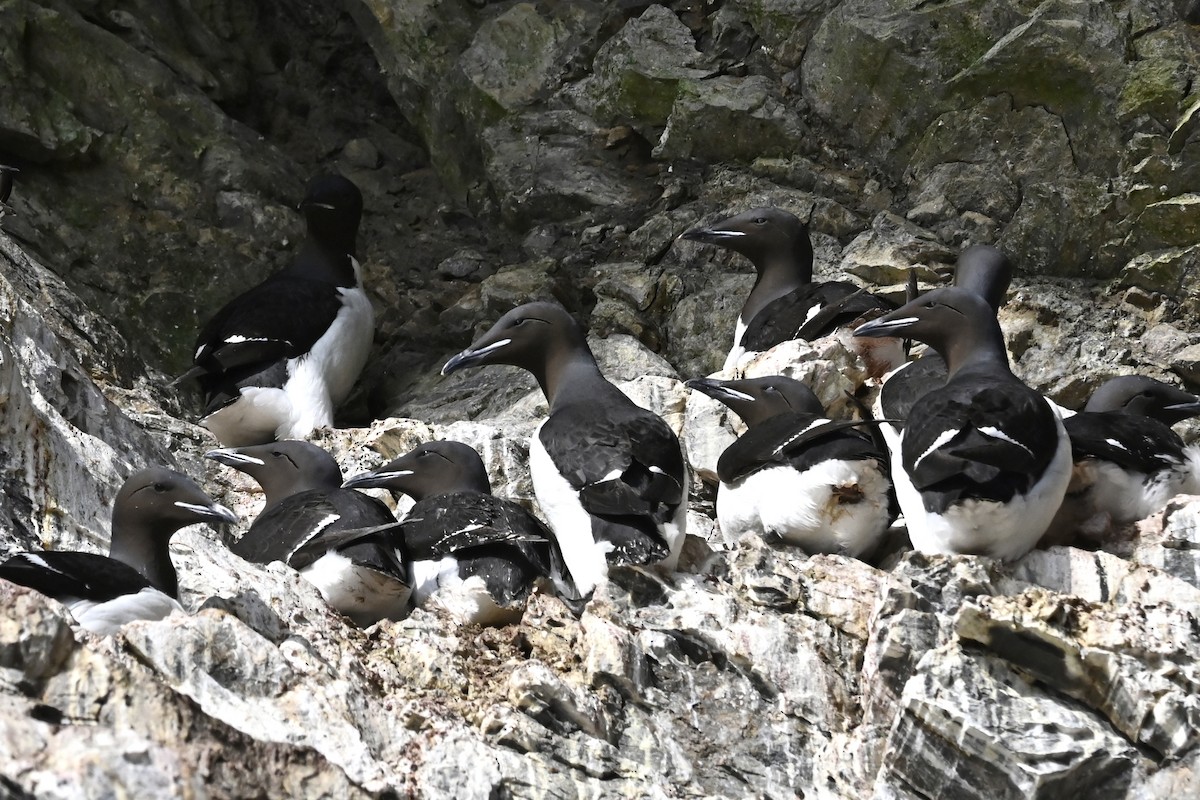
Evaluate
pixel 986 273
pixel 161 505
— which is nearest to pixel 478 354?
pixel 161 505

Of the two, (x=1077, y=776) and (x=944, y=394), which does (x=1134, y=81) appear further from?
(x=1077, y=776)

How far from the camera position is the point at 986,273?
738 centimetres

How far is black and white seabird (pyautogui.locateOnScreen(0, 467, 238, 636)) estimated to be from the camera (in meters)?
4.35

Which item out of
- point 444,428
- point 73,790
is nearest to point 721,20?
point 444,428

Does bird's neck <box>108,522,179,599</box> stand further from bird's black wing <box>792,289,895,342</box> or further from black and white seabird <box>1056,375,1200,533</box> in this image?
bird's black wing <box>792,289,895,342</box>

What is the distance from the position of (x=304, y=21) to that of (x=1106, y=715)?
720 centimetres

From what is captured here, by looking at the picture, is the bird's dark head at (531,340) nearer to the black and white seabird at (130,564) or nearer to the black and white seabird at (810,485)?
the black and white seabird at (810,485)

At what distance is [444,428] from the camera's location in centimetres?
715

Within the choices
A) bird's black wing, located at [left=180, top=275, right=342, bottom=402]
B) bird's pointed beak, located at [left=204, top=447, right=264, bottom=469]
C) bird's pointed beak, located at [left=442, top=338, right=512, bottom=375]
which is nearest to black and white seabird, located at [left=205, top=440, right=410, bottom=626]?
bird's pointed beak, located at [left=204, top=447, right=264, bottom=469]

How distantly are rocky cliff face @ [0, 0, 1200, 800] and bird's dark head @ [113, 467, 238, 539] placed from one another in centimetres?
17

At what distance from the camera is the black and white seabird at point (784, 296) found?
744cm

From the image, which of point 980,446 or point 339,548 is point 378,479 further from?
point 980,446

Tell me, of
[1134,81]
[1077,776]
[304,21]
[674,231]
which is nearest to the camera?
[1077,776]

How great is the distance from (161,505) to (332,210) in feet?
12.4
